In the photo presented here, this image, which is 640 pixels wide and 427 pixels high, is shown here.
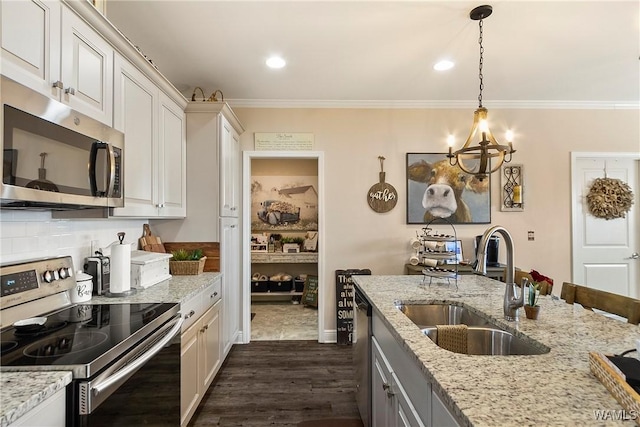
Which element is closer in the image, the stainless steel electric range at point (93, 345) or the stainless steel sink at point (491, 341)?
the stainless steel electric range at point (93, 345)

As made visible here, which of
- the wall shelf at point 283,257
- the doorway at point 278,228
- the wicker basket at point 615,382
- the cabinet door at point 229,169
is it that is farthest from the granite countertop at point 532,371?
the doorway at point 278,228

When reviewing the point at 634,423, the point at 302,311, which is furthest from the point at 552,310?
the point at 302,311

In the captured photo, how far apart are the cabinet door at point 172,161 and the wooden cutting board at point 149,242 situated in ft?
1.00

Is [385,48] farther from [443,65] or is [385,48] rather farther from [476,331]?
[476,331]

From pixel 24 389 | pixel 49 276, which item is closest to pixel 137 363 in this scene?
pixel 24 389

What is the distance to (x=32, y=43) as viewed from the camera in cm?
133

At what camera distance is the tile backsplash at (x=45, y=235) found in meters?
1.60

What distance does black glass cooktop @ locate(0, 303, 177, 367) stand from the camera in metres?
1.16

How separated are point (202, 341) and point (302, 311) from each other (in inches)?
104

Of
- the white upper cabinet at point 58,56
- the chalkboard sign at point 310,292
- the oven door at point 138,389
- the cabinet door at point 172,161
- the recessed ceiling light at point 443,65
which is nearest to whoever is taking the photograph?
the oven door at point 138,389

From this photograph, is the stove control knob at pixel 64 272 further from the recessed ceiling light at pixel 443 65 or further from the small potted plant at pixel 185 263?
the recessed ceiling light at pixel 443 65

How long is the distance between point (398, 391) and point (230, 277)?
2.29m

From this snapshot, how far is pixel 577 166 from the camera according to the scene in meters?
3.96

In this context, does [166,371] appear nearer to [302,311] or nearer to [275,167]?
[302,311]
